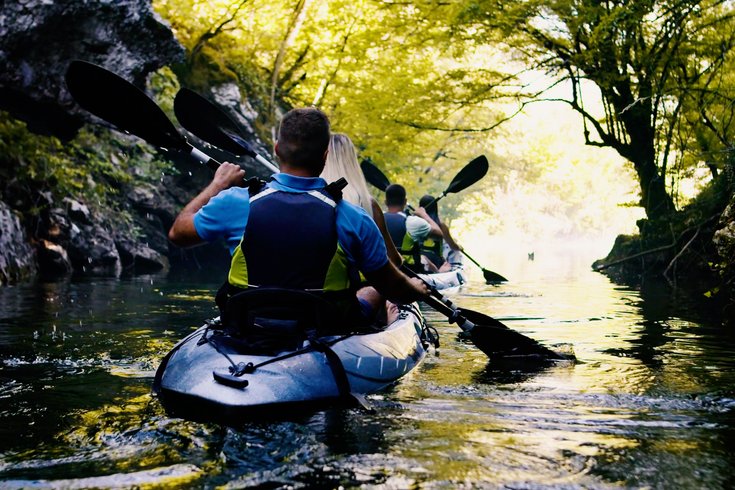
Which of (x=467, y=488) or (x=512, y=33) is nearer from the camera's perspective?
(x=467, y=488)

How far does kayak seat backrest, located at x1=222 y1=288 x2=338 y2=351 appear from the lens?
3734 millimetres

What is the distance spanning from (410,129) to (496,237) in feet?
163

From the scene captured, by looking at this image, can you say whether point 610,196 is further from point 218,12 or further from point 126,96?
point 126,96

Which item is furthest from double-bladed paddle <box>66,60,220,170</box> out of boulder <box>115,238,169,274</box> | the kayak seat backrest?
boulder <box>115,238,169,274</box>

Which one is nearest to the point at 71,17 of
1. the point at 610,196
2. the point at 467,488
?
the point at 467,488

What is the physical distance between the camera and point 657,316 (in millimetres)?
8922

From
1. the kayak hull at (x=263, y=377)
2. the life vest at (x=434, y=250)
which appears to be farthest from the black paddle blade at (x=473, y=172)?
the kayak hull at (x=263, y=377)

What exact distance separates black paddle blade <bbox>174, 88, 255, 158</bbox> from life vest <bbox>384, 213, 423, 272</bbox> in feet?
13.7

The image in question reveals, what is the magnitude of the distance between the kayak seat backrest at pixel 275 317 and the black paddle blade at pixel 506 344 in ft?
7.60

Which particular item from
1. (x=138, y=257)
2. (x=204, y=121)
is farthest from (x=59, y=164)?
(x=204, y=121)

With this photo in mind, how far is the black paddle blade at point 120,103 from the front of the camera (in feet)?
16.0

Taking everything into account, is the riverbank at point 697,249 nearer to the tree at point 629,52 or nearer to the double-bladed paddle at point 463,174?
the tree at point 629,52

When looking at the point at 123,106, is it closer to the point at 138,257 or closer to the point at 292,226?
the point at 292,226

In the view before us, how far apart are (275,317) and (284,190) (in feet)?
2.01
